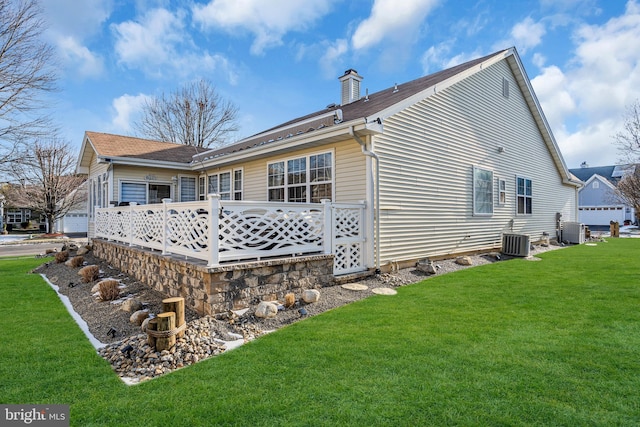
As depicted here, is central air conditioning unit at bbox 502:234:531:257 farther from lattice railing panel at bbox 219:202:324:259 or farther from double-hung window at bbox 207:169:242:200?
double-hung window at bbox 207:169:242:200

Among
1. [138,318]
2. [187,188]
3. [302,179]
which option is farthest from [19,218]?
[138,318]

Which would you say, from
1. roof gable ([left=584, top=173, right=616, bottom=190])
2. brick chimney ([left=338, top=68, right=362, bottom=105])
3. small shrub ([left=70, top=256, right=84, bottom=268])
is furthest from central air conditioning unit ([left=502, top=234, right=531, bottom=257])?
roof gable ([left=584, top=173, right=616, bottom=190])

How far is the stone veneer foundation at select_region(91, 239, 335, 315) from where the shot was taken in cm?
466

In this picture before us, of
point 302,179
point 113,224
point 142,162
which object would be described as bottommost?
point 113,224

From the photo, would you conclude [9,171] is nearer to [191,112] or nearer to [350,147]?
[191,112]

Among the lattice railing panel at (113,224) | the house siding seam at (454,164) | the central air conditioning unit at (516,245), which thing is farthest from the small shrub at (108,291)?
the central air conditioning unit at (516,245)

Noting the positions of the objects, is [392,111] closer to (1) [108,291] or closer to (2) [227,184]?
(2) [227,184]

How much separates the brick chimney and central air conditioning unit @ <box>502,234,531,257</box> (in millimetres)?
Result: 6949

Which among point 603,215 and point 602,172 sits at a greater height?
point 602,172

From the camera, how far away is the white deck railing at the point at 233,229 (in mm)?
4887

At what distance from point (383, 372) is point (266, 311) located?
82.0 inches

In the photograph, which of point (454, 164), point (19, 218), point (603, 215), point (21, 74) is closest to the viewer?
point (454, 164)

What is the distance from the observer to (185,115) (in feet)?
85.0

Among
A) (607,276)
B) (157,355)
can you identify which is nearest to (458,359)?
(157,355)
